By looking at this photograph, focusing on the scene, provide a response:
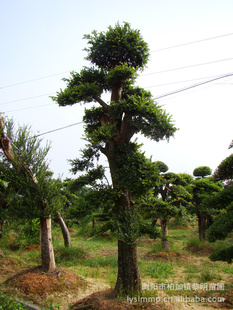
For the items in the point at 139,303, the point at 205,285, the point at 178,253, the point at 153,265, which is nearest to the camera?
the point at 139,303

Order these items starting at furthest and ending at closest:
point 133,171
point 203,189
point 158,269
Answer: point 203,189 < point 158,269 < point 133,171

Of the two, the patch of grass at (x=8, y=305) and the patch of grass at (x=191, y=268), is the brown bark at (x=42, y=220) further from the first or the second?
the patch of grass at (x=191, y=268)

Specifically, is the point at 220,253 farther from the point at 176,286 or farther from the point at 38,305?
the point at 38,305

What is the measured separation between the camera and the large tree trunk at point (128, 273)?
710 centimetres

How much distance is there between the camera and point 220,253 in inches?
270

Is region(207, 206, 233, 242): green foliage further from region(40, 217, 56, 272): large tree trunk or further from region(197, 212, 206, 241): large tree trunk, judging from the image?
region(197, 212, 206, 241): large tree trunk

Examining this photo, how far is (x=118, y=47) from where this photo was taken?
8914 millimetres

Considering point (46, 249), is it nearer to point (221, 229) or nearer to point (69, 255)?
point (69, 255)

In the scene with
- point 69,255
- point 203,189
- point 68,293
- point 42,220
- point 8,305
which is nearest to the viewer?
point 8,305

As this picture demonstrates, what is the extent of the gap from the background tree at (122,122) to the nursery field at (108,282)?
92 centimetres

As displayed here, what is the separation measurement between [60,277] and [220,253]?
6114 mm

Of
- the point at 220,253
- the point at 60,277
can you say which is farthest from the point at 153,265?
the point at 220,253

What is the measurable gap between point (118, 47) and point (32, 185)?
21.8 feet

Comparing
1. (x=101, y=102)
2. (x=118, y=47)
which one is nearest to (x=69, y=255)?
(x=101, y=102)
